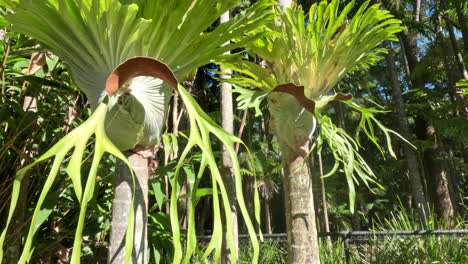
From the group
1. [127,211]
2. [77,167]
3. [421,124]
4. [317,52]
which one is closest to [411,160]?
[421,124]

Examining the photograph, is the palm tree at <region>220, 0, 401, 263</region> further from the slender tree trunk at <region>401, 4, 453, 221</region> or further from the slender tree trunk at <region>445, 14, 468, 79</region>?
the slender tree trunk at <region>401, 4, 453, 221</region>

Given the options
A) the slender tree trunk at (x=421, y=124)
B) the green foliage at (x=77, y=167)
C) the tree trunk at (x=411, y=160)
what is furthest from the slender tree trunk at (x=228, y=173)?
the slender tree trunk at (x=421, y=124)

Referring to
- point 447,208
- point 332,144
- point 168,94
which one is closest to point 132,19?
point 168,94

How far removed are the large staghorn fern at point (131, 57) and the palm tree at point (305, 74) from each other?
1.77ft

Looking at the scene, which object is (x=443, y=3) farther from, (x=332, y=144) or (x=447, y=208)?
(x=332, y=144)

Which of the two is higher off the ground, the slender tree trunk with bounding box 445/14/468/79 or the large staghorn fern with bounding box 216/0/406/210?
the slender tree trunk with bounding box 445/14/468/79

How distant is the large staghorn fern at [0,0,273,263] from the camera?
115 centimetres

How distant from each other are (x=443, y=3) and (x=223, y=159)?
7416mm

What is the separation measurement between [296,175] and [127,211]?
98 cm

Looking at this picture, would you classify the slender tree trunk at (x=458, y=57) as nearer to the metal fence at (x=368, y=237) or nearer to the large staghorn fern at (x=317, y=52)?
the metal fence at (x=368, y=237)

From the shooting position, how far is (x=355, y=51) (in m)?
1.98

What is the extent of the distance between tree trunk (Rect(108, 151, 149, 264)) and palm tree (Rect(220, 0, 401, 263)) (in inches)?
27.9

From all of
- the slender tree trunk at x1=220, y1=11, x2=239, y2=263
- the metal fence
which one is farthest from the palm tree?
the metal fence

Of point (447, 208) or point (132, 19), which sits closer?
point (132, 19)
